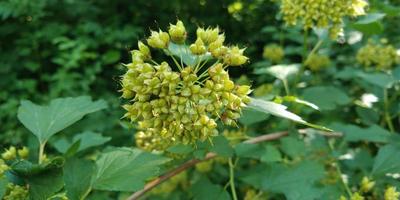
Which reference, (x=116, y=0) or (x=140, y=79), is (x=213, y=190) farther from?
(x=116, y=0)

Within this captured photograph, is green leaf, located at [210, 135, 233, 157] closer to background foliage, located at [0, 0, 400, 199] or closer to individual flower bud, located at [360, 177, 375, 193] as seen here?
background foliage, located at [0, 0, 400, 199]

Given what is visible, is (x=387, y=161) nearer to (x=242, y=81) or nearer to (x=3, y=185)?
(x=242, y=81)

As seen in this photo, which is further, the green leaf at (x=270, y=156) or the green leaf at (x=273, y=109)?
the green leaf at (x=270, y=156)

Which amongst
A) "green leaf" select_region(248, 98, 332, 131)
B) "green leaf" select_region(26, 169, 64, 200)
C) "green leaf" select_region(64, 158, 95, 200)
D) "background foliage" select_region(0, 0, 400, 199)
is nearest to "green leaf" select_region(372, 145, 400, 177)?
"background foliage" select_region(0, 0, 400, 199)

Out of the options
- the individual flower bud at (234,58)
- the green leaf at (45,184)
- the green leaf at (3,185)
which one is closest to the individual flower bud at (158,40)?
the individual flower bud at (234,58)

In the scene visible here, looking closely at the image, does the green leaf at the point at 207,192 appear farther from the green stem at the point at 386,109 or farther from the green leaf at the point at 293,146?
the green stem at the point at 386,109

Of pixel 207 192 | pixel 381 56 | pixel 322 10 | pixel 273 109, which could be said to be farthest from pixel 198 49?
pixel 381 56
